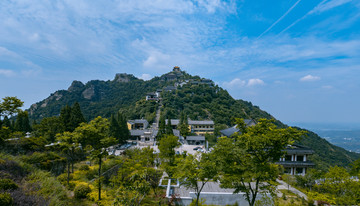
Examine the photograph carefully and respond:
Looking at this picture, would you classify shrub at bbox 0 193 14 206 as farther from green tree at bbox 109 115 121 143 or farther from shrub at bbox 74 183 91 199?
green tree at bbox 109 115 121 143

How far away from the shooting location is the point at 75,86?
105m

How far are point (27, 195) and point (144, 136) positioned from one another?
3562cm

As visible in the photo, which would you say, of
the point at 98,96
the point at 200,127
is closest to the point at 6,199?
the point at 200,127

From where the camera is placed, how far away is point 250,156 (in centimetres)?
948

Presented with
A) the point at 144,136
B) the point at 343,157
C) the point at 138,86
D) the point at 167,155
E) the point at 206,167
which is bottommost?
the point at 343,157

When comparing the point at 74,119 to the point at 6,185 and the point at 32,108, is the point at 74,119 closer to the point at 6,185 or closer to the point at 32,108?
the point at 6,185

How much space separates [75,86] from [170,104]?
256 feet

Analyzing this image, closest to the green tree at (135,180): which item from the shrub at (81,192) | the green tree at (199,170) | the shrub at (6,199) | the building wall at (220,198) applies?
the shrub at (81,192)

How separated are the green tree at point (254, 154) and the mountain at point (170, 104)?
123 feet

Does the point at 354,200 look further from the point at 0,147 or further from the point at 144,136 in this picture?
the point at 144,136

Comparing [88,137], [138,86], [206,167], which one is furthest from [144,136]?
[138,86]

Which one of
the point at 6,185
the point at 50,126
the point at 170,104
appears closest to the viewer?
the point at 6,185

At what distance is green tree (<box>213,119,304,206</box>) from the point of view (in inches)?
327

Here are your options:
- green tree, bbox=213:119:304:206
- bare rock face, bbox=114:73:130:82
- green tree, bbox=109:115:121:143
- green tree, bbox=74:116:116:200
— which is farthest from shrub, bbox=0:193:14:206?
bare rock face, bbox=114:73:130:82
